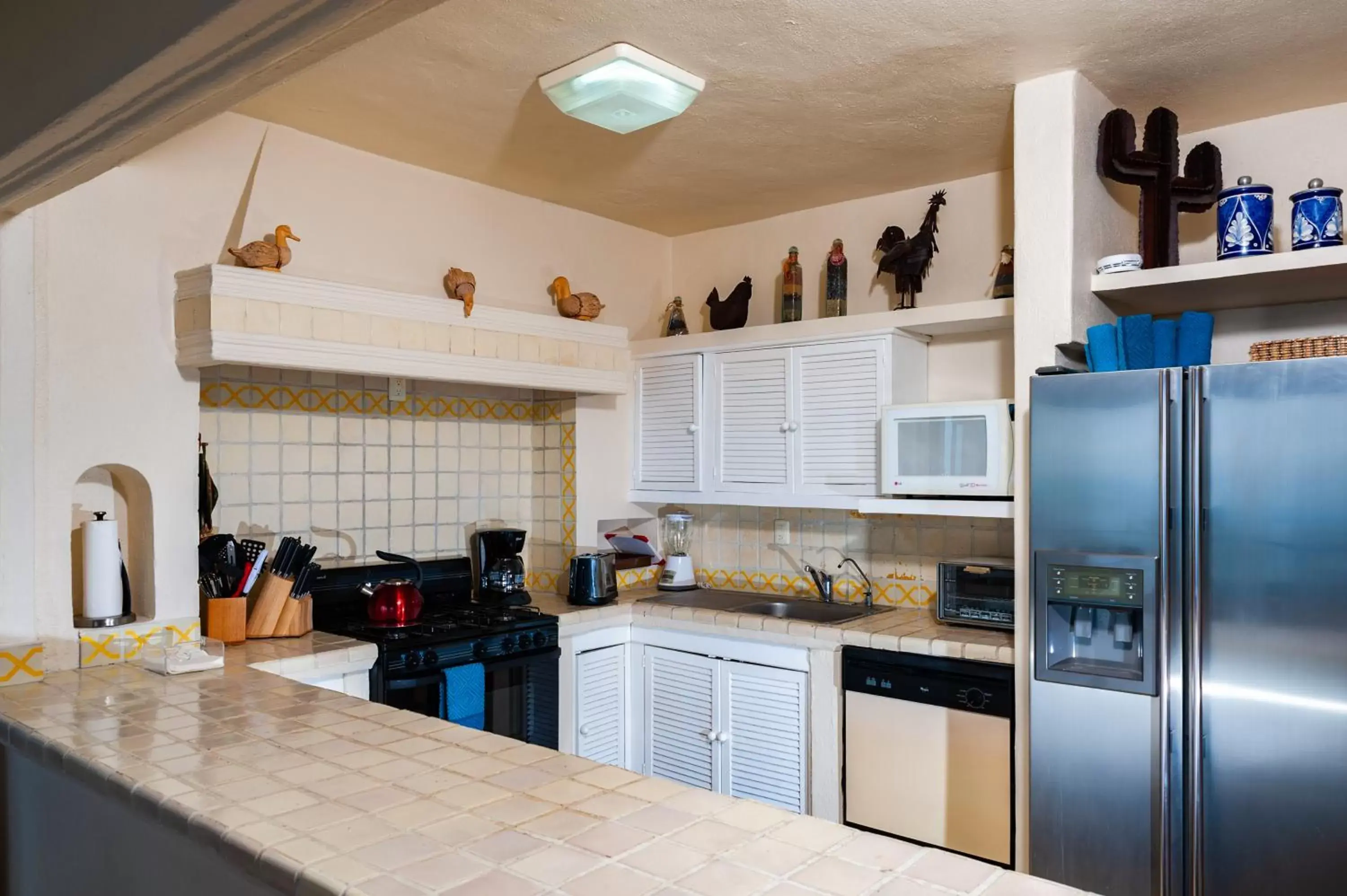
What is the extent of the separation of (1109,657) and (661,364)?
7.34 feet

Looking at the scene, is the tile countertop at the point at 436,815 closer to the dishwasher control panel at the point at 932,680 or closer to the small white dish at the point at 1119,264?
the dishwasher control panel at the point at 932,680

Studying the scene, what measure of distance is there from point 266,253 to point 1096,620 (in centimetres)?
259

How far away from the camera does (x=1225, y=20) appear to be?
2281 mm

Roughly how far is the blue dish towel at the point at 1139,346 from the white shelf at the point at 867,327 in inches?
21.2

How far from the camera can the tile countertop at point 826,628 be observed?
2.92 m

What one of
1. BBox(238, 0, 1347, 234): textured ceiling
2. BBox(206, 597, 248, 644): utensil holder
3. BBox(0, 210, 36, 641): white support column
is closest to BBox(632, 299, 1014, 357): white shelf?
BBox(238, 0, 1347, 234): textured ceiling

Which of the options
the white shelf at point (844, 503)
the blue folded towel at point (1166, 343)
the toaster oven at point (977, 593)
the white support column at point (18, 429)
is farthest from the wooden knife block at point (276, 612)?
the blue folded towel at point (1166, 343)

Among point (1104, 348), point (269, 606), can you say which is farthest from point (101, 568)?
point (1104, 348)

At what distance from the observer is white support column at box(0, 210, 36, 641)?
92.4 inches

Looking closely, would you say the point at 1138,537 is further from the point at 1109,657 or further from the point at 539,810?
the point at 539,810

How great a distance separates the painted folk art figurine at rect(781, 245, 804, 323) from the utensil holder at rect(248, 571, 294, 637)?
2.15 m

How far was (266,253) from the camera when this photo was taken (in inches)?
111

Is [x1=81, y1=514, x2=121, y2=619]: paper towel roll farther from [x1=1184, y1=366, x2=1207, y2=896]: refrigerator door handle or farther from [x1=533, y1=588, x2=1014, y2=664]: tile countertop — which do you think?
[x1=1184, y1=366, x2=1207, y2=896]: refrigerator door handle

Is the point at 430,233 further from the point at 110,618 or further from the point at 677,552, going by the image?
the point at 677,552
